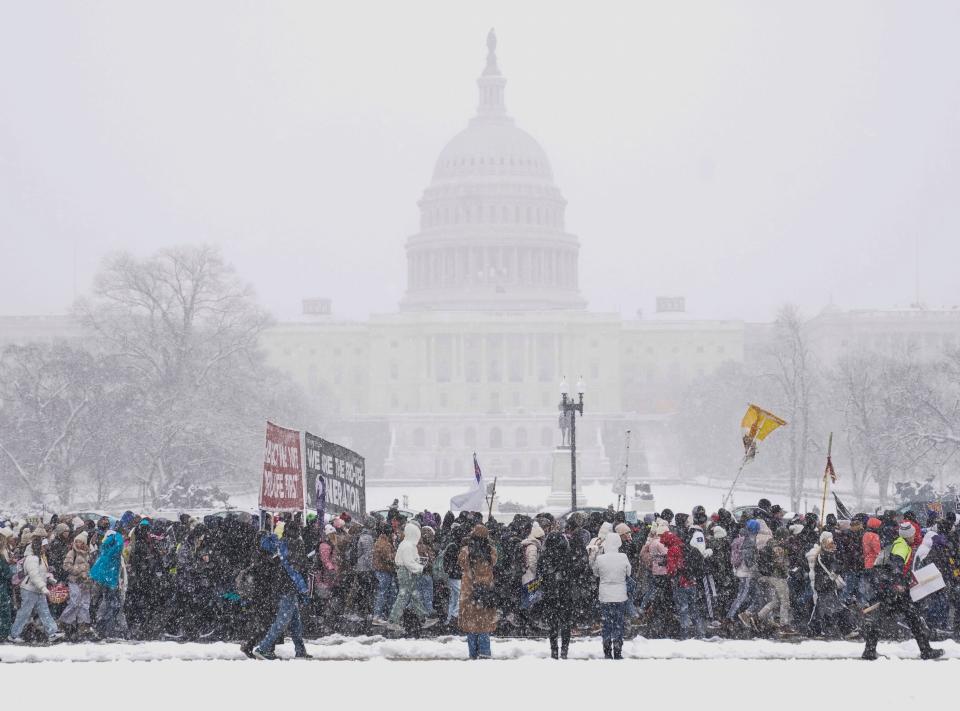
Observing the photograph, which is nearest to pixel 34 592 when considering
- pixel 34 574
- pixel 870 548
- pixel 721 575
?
pixel 34 574

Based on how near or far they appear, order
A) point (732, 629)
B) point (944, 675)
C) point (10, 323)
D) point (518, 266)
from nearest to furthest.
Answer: point (944, 675) < point (732, 629) < point (10, 323) < point (518, 266)

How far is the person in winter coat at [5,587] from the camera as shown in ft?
59.0

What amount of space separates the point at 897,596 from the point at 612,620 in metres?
2.74

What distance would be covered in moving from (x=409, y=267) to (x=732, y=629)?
5417 inches

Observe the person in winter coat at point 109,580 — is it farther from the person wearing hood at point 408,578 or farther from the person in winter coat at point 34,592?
the person wearing hood at point 408,578

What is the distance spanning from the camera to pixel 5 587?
59.6ft

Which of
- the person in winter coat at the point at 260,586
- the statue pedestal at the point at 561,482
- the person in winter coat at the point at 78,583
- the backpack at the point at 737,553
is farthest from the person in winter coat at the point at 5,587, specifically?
the statue pedestal at the point at 561,482

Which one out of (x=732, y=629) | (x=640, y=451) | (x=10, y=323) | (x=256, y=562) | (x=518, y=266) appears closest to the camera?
(x=256, y=562)

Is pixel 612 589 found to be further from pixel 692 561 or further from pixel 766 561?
pixel 766 561

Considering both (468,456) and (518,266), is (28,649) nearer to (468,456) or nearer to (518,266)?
(468,456)

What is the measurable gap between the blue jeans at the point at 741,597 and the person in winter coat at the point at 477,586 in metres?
3.45

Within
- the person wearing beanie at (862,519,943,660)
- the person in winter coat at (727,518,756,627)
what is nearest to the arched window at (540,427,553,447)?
the person in winter coat at (727,518,756,627)

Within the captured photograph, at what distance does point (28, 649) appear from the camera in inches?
696

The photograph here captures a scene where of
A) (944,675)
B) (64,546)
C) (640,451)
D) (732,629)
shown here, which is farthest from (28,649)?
(640,451)
